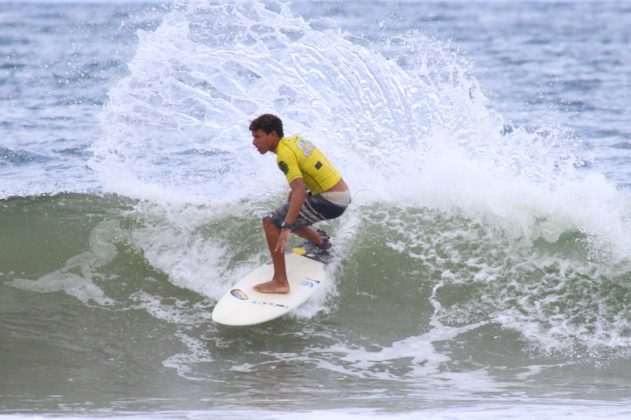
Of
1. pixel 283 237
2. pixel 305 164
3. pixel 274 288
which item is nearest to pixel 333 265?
pixel 274 288

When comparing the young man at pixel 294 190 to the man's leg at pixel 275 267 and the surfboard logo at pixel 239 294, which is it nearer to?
the man's leg at pixel 275 267

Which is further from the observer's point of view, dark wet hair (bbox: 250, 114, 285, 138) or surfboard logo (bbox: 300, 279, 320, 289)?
surfboard logo (bbox: 300, 279, 320, 289)

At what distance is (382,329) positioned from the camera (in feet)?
28.8

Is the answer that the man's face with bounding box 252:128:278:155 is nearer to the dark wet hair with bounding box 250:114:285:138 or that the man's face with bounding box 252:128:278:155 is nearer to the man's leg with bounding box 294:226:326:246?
the dark wet hair with bounding box 250:114:285:138

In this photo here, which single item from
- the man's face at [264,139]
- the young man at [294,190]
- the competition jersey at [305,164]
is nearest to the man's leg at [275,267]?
the young man at [294,190]

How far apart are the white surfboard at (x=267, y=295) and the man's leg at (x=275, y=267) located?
0.05m

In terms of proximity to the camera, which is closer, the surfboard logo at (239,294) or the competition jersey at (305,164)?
the competition jersey at (305,164)

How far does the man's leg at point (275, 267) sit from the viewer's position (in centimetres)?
827

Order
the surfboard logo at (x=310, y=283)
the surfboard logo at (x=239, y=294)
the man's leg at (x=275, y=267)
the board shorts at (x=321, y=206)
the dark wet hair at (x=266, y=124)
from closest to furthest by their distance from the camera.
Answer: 1. the dark wet hair at (x=266, y=124)
2. the man's leg at (x=275, y=267)
3. the board shorts at (x=321, y=206)
4. the surfboard logo at (x=239, y=294)
5. the surfboard logo at (x=310, y=283)

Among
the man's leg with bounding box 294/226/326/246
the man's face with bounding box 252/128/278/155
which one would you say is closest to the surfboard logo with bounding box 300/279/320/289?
the man's leg with bounding box 294/226/326/246

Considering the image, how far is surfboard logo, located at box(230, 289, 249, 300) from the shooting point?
8.50 meters

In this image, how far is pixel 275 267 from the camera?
8.46 metres

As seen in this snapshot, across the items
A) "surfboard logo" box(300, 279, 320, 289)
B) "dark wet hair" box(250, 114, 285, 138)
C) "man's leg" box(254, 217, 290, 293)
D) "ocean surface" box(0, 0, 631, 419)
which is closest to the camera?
"ocean surface" box(0, 0, 631, 419)

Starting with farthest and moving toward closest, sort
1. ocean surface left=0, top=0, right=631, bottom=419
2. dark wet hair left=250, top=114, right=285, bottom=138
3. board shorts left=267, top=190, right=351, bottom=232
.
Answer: board shorts left=267, top=190, right=351, bottom=232, dark wet hair left=250, top=114, right=285, bottom=138, ocean surface left=0, top=0, right=631, bottom=419
